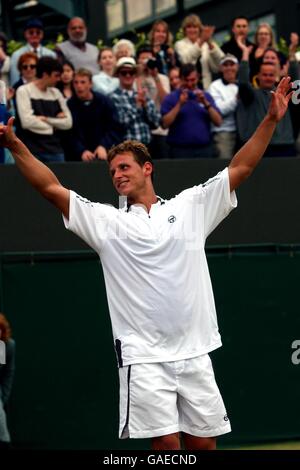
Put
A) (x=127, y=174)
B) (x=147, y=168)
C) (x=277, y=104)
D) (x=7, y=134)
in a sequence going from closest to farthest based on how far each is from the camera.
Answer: (x=7, y=134) < (x=277, y=104) < (x=127, y=174) < (x=147, y=168)

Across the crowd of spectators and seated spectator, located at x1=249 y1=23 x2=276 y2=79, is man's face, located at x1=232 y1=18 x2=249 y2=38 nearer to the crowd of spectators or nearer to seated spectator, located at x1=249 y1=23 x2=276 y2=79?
seated spectator, located at x1=249 y1=23 x2=276 y2=79

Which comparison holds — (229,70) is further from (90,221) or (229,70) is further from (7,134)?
(7,134)

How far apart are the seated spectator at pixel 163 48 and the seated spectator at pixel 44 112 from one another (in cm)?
178

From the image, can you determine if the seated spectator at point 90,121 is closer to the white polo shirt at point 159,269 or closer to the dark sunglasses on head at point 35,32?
the dark sunglasses on head at point 35,32

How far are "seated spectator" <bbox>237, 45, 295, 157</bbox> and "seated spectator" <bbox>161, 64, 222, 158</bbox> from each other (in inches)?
10.7

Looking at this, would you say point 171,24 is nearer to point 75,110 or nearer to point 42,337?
point 75,110

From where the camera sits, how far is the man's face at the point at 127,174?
7121 millimetres

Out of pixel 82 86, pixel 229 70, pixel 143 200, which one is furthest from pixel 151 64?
pixel 143 200

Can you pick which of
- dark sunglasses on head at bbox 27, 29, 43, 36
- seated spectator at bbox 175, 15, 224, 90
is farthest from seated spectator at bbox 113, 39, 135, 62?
dark sunglasses on head at bbox 27, 29, 43, 36

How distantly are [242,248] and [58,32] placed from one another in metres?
5.74

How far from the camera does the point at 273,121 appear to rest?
→ 7.02 metres

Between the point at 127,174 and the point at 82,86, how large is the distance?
562cm

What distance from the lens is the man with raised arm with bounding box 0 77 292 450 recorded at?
6.85m

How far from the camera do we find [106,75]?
13492 mm
